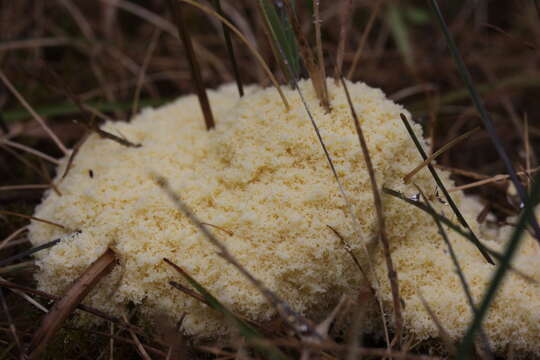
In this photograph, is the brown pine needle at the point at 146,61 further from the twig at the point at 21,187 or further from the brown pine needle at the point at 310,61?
the brown pine needle at the point at 310,61

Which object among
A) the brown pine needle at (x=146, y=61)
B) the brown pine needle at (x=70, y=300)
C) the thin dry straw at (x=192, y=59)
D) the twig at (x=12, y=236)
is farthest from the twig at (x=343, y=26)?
the twig at (x=12, y=236)

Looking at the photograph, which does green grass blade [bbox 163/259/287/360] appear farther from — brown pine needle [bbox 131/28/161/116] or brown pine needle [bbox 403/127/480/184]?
brown pine needle [bbox 131/28/161/116]

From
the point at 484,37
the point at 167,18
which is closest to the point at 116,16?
the point at 167,18

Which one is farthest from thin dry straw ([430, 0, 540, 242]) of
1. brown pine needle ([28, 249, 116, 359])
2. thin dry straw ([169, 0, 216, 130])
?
brown pine needle ([28, 249, 116, 359])

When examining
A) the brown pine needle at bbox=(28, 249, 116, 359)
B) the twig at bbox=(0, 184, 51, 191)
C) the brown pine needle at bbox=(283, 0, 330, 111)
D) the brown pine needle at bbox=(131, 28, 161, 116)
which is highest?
the brown pine needle at bbox=(283, 0, 330, 111)

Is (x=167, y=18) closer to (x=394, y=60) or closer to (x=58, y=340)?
(x=394, y=60)

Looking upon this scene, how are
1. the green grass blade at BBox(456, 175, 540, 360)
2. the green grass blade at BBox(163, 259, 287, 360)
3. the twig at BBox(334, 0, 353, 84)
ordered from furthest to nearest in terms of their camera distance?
the twig at BBox(334, 0, 353, 84), the green grass blade at BBox(163, 259, 287, 360), the green grass blade at BBox(456, 175, 540, 360)

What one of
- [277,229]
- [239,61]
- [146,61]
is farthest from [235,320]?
Answer: [239,61]
